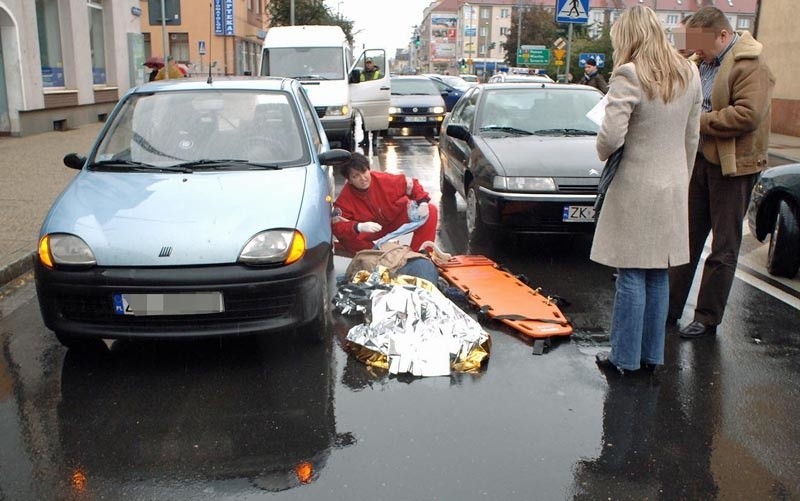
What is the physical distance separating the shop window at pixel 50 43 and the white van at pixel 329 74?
5.84m

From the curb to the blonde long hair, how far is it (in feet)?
16.0

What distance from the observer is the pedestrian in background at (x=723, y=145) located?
4344mm

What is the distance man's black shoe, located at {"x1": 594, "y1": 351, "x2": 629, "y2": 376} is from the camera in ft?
13.8

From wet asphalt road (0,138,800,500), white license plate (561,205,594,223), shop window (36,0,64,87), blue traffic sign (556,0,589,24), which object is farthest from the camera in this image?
shop window (36,0,64,87)

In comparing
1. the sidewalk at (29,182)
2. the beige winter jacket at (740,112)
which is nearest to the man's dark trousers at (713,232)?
the beige winter jacket at (740,112)

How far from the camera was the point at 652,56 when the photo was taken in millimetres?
3689

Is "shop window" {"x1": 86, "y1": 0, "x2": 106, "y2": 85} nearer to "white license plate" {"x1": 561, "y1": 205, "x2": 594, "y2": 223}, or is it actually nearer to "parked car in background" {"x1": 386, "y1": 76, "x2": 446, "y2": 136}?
"parked car in background" {"x1": 386, "y1": 76, "x2": 446, "y2": 136}

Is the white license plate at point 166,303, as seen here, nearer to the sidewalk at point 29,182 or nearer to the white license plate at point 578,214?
the sidewalk at point 29,182

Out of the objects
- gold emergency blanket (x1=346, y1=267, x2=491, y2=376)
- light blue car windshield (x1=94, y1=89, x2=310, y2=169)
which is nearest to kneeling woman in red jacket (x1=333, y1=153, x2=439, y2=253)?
light blue car windshield (x1=94, y1=89, x2=310, y2=169)

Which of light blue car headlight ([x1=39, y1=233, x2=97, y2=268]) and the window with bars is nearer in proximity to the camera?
light blue car headlight ([x1=39, y1=233, x2=97, y2=268])

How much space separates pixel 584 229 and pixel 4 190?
7.17 metres

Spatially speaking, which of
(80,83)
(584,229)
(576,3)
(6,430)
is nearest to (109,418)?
(6,430)

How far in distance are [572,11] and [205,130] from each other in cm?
1092

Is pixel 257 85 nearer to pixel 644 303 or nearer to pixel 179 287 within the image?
pixel 179 287
